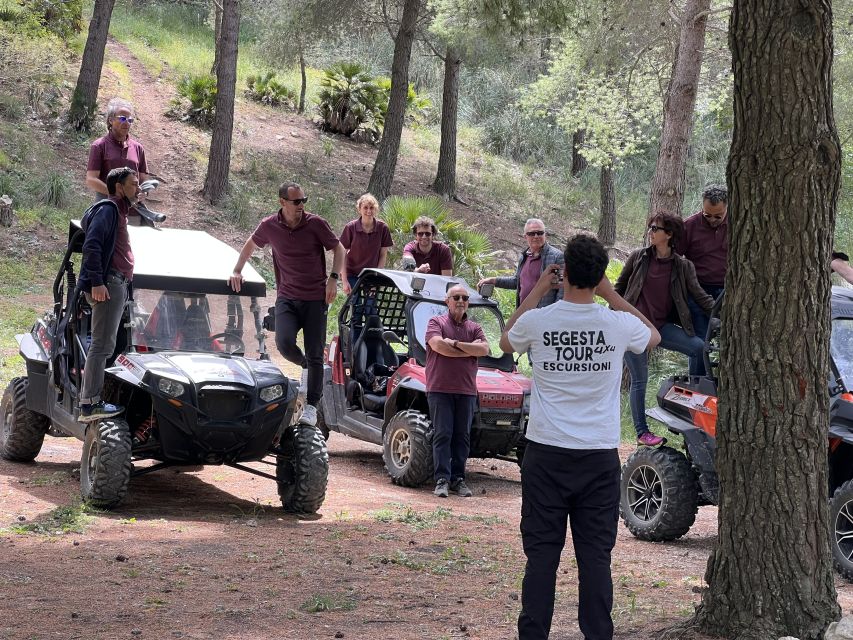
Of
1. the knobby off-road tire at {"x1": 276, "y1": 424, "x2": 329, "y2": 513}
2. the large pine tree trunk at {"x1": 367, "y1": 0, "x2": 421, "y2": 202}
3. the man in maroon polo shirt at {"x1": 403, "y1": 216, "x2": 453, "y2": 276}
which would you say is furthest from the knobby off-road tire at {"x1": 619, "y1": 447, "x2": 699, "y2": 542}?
the large pine tree trunk at {"x1": 367, "y1": 0, "x2": 421, "y2": 202}

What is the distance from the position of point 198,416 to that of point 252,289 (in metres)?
1.34

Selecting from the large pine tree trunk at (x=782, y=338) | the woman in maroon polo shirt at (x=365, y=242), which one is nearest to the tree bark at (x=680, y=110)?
the woman in maroon polo shirt at (x=365, y=242)

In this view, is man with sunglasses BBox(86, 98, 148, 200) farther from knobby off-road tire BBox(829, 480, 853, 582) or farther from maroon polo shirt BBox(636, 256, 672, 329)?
knobby off-road tire BBox(829, 480, 853, 582)

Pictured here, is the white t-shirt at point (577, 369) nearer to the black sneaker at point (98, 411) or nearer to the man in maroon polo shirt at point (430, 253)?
the black sneaker at point (98, 411)

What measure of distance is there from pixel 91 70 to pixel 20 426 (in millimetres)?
16861

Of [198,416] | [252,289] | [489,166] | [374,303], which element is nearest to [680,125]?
[374,303]

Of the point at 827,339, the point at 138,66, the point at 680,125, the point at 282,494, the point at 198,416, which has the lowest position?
the point at 282,494

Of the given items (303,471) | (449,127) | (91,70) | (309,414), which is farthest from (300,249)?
(449,127)

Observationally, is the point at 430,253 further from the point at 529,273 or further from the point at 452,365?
the point at 452,365

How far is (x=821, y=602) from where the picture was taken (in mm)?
5133

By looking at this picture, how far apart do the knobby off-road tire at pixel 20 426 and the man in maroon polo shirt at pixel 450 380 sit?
11.3ft

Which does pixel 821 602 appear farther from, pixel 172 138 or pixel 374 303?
pixel 172 138

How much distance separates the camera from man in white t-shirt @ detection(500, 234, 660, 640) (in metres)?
4.88

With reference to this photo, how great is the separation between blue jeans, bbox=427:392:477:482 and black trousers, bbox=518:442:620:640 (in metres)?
4.85
